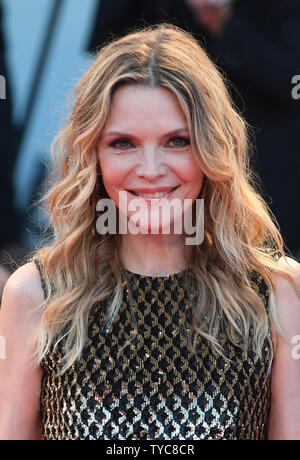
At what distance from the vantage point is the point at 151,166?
218cm

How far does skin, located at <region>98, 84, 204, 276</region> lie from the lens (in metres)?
2.18

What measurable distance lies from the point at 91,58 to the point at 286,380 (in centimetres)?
166

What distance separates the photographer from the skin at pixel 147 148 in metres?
2.18

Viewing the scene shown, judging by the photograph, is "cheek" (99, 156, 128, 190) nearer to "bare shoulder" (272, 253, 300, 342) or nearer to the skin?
the skin

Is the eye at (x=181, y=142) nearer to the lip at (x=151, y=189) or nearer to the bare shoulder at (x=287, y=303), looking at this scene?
the lip at (x=151, y=189)

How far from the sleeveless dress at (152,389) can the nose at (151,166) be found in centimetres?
38

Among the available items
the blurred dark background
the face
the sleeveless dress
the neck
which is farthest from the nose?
the blurred dark background

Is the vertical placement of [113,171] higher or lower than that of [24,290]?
higher

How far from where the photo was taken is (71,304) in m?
2.28

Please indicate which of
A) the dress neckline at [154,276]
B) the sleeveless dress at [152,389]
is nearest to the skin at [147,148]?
the dress neckline at [154,276]

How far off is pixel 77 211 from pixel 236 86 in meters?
1.19

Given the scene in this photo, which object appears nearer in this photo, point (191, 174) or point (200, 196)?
point (191, 174)

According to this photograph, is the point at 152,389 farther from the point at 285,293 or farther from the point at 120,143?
the point at 120,143

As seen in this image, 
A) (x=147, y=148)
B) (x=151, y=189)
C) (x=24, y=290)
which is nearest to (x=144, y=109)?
(x=147, y=148)
